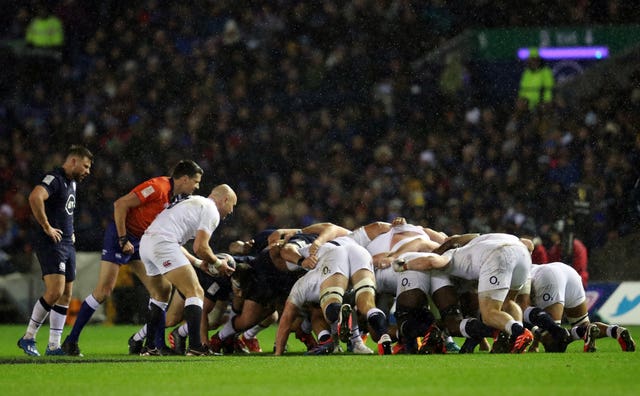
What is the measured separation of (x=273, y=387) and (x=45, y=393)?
1.46 metres

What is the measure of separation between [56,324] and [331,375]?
450cm

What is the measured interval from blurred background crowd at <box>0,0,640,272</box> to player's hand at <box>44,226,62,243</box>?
29.0 feet

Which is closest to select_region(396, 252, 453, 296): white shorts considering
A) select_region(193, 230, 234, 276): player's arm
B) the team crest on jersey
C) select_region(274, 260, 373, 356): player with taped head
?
select_region(274, 260, 373, 356): player with taped head

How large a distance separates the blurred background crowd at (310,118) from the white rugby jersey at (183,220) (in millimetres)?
9254

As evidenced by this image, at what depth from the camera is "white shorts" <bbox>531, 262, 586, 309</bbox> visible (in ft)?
37.7

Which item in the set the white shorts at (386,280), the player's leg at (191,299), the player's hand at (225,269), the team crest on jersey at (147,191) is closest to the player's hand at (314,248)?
the white shorts at (386,280)

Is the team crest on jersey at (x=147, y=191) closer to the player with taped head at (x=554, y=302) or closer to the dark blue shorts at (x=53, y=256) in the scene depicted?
the dark blue shorts at (x=53, y=256)

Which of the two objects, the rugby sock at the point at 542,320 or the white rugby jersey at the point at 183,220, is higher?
the white rugby jersey at the point at 183,220

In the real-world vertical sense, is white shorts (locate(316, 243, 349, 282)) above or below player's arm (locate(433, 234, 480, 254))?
below

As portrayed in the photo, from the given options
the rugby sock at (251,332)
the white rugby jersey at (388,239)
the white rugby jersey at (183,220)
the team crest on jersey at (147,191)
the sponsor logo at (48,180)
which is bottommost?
the rugby sock at (251,332)

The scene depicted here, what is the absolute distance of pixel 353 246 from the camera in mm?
11672

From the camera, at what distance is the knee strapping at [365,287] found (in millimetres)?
11312

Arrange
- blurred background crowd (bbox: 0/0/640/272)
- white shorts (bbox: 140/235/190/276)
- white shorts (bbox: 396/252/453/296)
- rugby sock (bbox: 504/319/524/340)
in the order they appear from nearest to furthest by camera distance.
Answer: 1. rugby sock (bbox: 504/319/524/340)
2. white shorts (bbox: 140/235/190/276)
3. white shorts (bbox: 396/252/453/296)
4. blurred background crowd (bbox: 0/0/640/272)

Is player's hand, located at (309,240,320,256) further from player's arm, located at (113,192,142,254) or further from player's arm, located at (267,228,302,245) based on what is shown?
player's arm, located at (113,192,142,254)
